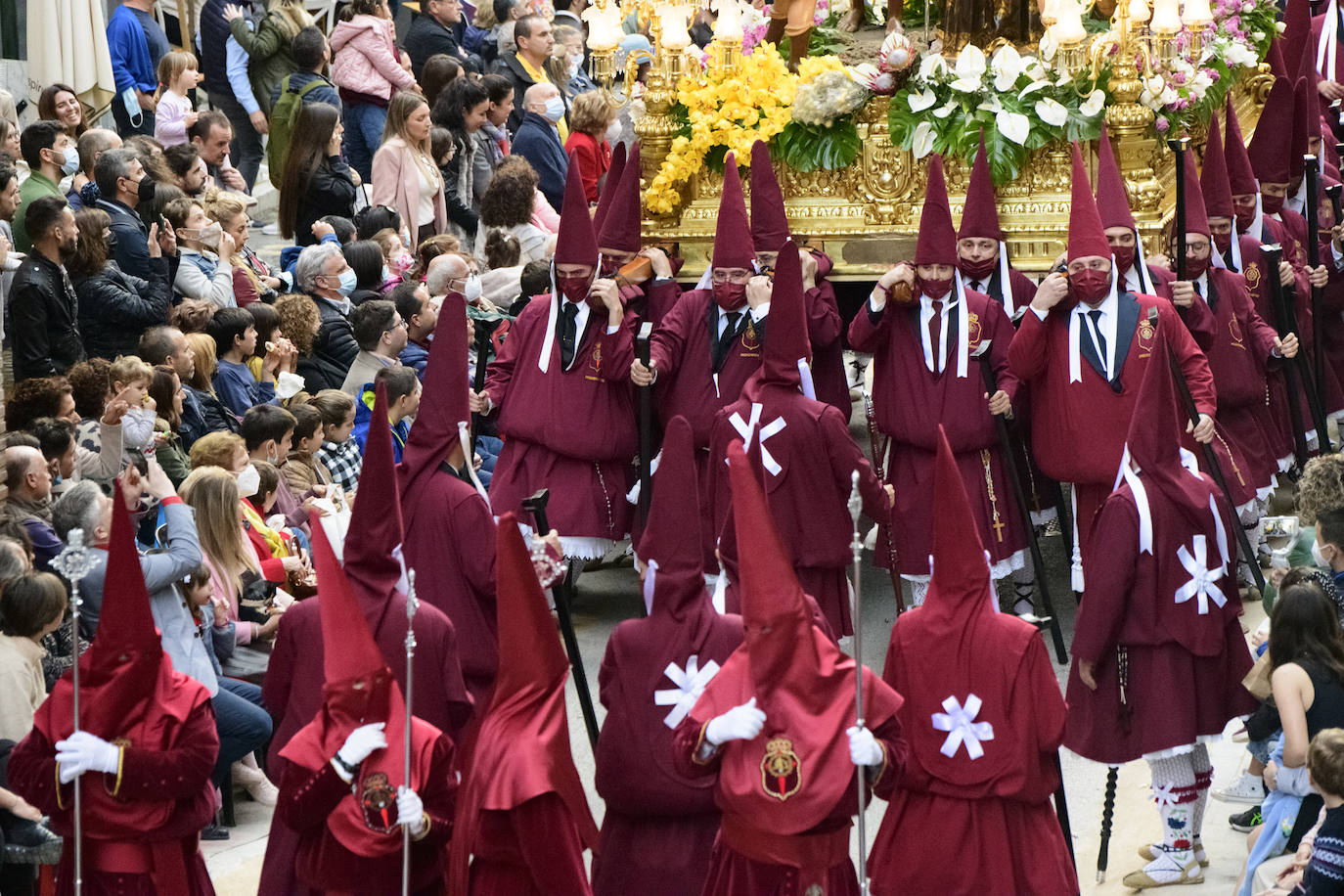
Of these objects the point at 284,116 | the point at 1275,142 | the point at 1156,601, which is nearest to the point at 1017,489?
the point at 1156,601

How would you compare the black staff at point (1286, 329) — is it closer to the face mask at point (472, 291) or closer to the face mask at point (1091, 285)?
the face mask at point (1091, 285)

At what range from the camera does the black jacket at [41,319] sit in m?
8.55

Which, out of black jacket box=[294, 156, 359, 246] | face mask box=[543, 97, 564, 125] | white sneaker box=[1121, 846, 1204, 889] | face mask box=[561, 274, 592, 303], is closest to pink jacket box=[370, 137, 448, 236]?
black jacket box=[294, 156, 359, 246]

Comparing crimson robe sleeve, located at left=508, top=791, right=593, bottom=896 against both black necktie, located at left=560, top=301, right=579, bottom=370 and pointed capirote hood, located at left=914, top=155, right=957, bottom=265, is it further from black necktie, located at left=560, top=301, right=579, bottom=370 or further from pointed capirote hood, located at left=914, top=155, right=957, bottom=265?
pointed capirote hood, located at left=914, top=155, right=957, bottom=265

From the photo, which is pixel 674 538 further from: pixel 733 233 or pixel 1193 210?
pixel 1193 210

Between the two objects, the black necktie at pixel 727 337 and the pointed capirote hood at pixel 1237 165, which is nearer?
the black necktie at pixel 727 337

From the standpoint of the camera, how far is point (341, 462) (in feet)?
29.3

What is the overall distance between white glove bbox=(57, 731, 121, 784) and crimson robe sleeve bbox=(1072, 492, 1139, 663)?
3.00m

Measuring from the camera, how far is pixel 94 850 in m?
5.71

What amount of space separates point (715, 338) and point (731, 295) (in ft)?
0.80

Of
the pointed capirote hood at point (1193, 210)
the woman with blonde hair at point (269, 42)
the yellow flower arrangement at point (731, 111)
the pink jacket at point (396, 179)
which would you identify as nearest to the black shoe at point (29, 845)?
the yellow flower arrangement at point (731, 111)

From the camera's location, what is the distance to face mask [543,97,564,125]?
1302 centimetres

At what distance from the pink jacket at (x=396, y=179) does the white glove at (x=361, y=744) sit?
6.80 metres

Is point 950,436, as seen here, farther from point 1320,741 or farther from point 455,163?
point 455,163
